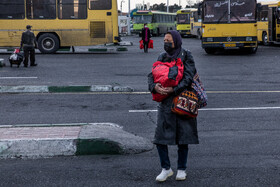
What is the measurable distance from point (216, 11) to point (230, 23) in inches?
35.7

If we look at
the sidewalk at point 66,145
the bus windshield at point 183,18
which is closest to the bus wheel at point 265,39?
the bus windshield at point 183,18

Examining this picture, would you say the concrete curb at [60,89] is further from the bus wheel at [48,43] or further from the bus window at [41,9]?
the bus window at [41,9]

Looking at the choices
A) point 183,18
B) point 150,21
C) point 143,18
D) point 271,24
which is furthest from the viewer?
point 143,18

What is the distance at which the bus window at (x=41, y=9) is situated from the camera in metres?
26.7

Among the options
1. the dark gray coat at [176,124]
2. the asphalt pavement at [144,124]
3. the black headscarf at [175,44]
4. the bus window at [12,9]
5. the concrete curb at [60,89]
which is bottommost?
the asphalt pavement at [144,124]

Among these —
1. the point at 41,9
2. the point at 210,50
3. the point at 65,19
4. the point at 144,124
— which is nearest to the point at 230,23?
the point at 210,50

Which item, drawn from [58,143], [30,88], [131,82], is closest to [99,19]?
[131,82]

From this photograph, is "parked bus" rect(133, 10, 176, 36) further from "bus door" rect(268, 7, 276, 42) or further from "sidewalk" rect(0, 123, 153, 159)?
"sidewalk" rect(0, 123, 153, 159)

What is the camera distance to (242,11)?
23.9 metres

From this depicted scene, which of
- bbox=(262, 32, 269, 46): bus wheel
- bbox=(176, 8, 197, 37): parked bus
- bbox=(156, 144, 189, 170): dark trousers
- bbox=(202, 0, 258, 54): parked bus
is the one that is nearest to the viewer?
bbox=(156, 144, 189, 170): dark trousers

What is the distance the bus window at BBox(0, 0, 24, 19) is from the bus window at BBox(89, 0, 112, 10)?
3645 mm

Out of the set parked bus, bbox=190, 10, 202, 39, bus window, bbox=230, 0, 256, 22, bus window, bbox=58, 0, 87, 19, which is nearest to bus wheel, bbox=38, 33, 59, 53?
bus window, bbox=58, 0, 87, 19

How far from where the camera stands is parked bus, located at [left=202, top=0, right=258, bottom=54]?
78.1 feet

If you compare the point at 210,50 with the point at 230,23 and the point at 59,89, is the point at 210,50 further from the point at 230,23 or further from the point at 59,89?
the point at 59,89
